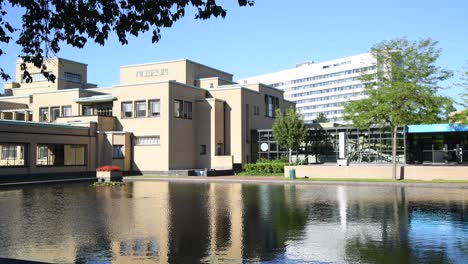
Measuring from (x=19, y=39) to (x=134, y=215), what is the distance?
9992mm

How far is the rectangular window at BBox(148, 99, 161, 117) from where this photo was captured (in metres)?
48.1

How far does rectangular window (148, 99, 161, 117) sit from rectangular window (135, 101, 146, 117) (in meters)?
0.90

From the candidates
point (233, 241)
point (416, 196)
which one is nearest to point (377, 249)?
point (233, 241)

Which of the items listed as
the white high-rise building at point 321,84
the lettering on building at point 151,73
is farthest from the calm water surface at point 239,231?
the white high-rise building at point 321,84

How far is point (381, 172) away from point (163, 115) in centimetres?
2209

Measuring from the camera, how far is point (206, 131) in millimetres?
51812

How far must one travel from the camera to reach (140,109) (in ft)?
162

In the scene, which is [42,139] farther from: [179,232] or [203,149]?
[179,232]

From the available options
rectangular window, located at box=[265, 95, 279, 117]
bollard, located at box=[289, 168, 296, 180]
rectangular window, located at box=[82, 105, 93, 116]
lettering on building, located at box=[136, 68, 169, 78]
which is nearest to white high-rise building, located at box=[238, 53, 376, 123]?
rectangular window, located at box=[265, 95, 279, 117]

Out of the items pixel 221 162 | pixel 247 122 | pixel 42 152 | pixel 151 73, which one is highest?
pixel 151 73

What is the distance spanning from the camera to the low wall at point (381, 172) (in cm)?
3303

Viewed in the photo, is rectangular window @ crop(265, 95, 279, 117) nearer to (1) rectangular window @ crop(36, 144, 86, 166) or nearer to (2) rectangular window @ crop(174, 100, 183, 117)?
(2) rectangular window @ crop(174, 100, 183, 117)

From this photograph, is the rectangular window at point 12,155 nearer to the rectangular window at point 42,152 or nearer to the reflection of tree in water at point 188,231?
the rectangular window at point 42,152

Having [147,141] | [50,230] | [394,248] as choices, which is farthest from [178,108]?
[394,248]
